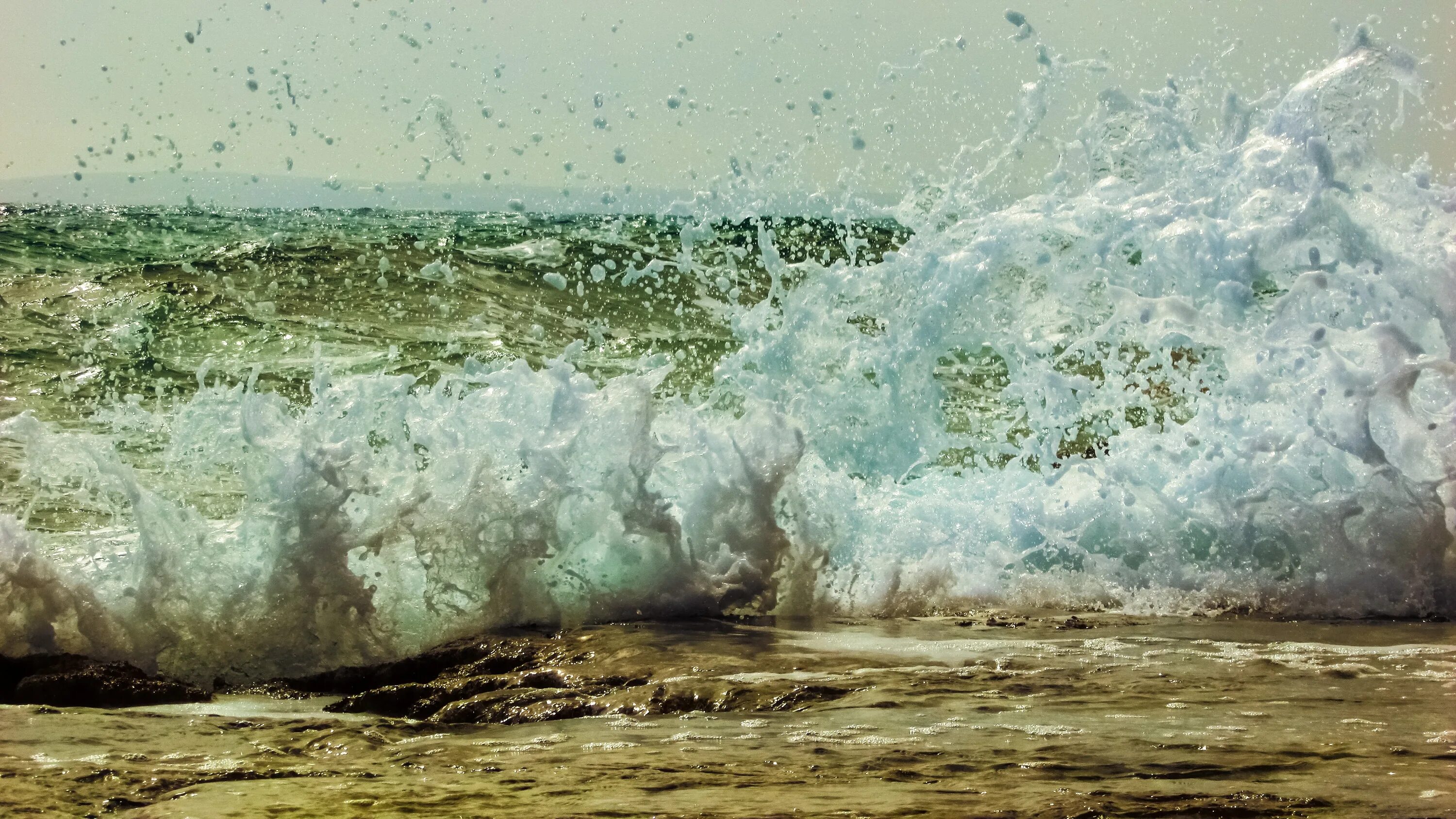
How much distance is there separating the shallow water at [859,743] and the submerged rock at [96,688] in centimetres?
17

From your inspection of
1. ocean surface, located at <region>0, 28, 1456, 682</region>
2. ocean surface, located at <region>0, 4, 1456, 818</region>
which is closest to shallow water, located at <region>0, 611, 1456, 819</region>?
ocean surface, located at <region>0, 4, 1456, 818</region>

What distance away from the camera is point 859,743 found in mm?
3494

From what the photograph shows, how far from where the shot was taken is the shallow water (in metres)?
3.01

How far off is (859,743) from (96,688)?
270 cm

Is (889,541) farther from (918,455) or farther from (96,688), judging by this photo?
(96,688)

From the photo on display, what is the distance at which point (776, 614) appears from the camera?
18.1ft

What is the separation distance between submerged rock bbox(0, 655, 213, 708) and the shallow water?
171 millimetres

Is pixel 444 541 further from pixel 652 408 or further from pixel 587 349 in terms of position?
pixel 587 349

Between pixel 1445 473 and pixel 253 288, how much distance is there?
1131cm

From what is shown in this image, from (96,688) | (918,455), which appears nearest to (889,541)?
(918,455)

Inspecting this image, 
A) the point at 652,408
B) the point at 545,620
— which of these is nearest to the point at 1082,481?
the point at 652,408

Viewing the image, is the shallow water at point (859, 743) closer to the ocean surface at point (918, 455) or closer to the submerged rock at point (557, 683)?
the submerged rock at point (557, 683)

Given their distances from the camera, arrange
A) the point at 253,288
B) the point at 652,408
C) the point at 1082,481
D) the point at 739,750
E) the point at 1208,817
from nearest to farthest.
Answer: the point at 1208,817 < the point at 739,750 < the point at 652,408 < the point at 1082,481 < the point at 253,288

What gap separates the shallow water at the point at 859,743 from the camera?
3.01 meters
